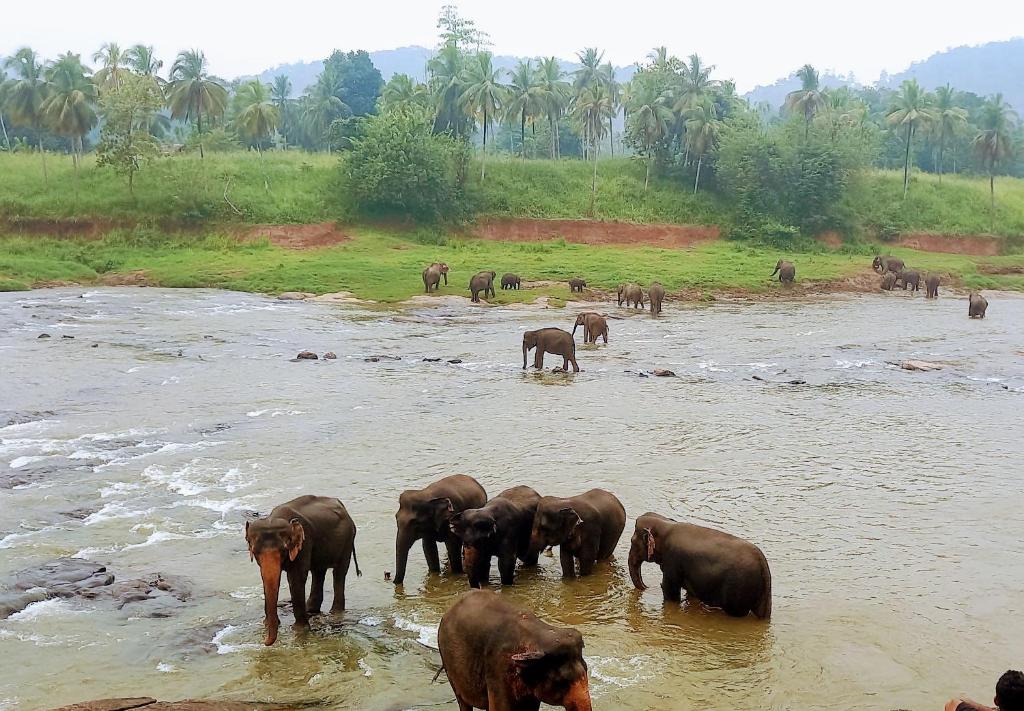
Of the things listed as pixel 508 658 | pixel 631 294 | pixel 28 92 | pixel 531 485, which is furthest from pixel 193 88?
pixel 508 658

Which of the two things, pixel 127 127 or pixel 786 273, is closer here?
pixel 786 273

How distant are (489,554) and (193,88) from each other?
56.7 m

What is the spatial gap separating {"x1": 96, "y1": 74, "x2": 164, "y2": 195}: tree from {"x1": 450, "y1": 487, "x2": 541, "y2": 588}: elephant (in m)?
44.8

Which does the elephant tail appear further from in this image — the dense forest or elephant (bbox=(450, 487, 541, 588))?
the dense forest

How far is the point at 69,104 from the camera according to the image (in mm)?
51344

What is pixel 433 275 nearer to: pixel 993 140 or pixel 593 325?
pixel 593 325

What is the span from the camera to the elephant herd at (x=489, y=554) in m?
6.63

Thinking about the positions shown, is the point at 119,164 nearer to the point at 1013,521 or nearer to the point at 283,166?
the point at 283,166

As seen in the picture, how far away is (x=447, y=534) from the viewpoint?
32.4 feet

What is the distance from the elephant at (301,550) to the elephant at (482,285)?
25.8 meters

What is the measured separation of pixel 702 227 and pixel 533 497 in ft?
154

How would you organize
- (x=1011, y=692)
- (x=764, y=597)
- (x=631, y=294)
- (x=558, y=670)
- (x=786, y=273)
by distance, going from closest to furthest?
(x=1011, y=692) < (x=558, y=670) < (x=764, y=597) < (x=631, y=294) < (x=786, y=273)

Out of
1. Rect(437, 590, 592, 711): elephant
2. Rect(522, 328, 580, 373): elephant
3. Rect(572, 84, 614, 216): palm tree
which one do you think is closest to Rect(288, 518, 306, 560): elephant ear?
Rect(437, 590, 592, 711): elephant

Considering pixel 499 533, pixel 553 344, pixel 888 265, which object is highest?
pixel 888 265
